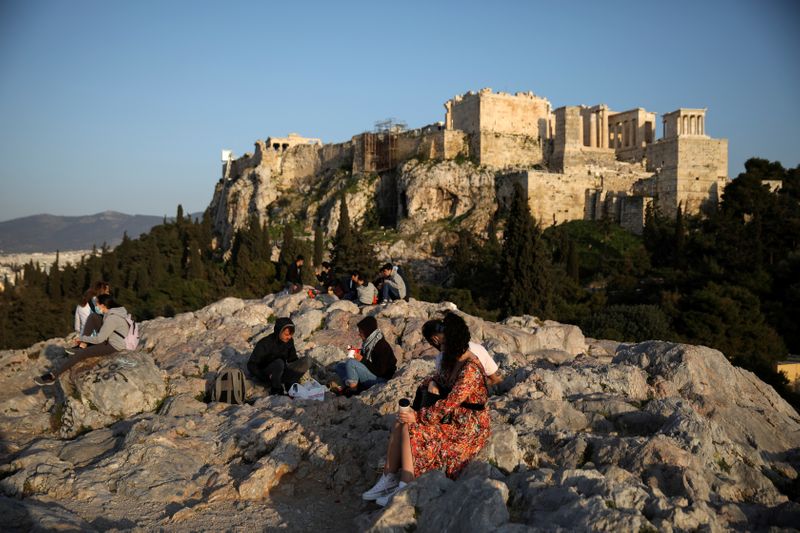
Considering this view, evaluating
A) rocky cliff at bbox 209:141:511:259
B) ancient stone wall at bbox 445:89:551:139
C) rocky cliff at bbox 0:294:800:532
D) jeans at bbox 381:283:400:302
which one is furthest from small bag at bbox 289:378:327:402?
ancient stone wall at bbox 445:89:551:139

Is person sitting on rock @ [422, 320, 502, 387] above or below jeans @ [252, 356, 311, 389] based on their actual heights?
above

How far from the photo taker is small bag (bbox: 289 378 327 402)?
827 centimetres

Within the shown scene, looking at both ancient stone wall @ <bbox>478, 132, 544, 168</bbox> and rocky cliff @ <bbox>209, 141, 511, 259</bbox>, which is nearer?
rocky cliff @ <bbox>209, 141, 511, 259</bbox>

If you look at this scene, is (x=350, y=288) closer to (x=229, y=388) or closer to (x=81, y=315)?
(x=81, y=315)

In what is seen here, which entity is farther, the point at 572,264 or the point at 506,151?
the point at 506,151

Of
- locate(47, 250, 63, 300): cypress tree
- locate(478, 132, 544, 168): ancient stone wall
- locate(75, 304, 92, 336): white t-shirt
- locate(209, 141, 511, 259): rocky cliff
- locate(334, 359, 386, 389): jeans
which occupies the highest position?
locate(478, 132, 544, 168): ancient stone wall

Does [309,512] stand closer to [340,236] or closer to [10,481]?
[10,481]

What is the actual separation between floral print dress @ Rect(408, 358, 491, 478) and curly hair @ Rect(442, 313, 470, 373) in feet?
0.42

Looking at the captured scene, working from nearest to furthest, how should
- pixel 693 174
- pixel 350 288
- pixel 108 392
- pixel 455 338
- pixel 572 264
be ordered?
pixel 455 338, pixel 108 392, pixel 350 288, pixel 572 264, pixel 693 174

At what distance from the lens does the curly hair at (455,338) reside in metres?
5.68

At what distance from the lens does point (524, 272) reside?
94.4ft

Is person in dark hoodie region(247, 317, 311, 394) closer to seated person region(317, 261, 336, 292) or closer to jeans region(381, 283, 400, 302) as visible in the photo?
jeans region(381, 283, 400, 302)

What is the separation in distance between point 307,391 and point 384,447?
1965 millimetres

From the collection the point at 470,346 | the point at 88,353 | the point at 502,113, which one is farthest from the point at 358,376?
the point at 502,113
